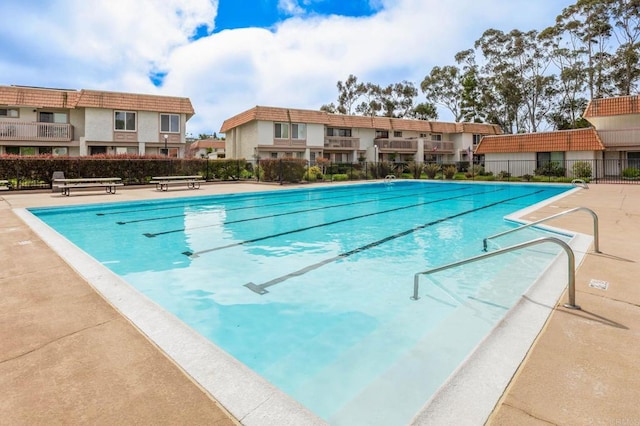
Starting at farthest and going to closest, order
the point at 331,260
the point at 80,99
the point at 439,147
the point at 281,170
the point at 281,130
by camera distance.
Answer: the point at 439,147 < the point at 281,130 < the point at 80,99 < the point at 281,170 < the point at 331,260

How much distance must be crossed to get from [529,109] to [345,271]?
50.7 m

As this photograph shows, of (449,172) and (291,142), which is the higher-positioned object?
(291,142)

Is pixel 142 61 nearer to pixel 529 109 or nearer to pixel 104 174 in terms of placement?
pixel 104 174

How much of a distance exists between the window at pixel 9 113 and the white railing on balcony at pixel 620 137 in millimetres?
44966

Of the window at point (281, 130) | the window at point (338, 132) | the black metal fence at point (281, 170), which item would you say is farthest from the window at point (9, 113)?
the window at point (338, 132)

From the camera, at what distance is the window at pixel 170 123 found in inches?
1190

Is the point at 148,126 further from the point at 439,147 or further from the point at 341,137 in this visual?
the point at 439,147

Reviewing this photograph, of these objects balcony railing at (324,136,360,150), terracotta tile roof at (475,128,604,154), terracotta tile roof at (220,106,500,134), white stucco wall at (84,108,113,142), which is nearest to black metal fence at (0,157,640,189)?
terracotta tile roof at (475,128,604,154)

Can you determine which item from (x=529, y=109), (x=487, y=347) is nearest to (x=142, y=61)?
(x=487, y=347)

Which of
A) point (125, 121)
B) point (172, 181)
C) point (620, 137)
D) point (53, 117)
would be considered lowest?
point (172, 181)

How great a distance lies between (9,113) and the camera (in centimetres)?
2678

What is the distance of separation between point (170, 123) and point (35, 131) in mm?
9262

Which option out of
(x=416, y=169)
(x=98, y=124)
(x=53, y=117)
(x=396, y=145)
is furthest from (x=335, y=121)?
(x=53, y=117)

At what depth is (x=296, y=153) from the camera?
3584 centimetres
